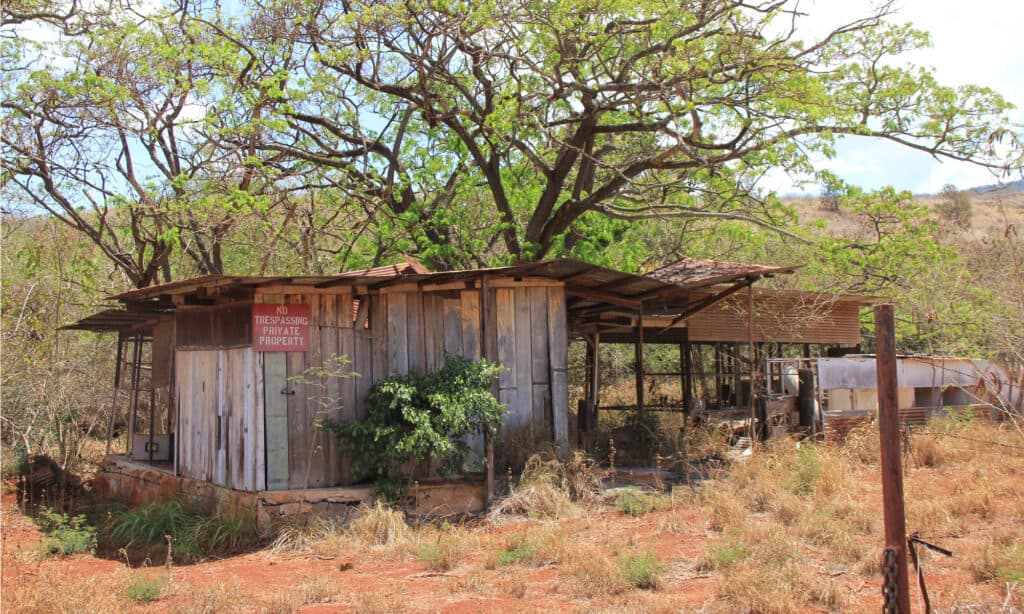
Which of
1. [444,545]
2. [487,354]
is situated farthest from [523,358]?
[444,545]

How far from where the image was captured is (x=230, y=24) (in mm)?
14836

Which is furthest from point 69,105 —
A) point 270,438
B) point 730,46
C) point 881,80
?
point 881,80

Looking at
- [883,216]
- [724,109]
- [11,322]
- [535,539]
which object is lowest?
[535,539]

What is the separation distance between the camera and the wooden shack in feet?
33.9

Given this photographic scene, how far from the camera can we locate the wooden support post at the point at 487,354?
34.7 feet

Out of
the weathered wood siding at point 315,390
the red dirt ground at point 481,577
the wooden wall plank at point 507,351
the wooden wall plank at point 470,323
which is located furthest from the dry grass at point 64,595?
the wooden wall plank at point 507,351

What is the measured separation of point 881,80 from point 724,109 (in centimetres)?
246

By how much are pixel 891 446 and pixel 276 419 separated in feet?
25.2

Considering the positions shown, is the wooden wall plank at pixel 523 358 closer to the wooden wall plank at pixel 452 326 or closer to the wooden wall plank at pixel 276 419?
the wooden wall plank at pixel 452 326

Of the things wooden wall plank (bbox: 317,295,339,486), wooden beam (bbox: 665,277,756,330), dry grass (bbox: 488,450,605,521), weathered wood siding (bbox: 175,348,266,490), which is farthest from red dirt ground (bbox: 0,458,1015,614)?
wooden beam (bbox: 665,277,756,330)

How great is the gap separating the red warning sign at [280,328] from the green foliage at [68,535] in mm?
3072

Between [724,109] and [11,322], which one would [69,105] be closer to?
[11,322]

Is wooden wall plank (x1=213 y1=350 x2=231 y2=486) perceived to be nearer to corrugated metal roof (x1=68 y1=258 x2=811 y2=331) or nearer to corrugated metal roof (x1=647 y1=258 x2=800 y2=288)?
corrugated metal roof (x1=68 y1=258 x2=811 y2=331)

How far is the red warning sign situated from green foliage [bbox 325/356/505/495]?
111 cm
